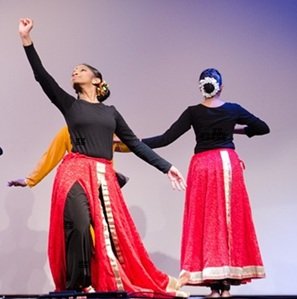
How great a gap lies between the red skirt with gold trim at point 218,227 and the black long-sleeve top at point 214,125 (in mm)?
57

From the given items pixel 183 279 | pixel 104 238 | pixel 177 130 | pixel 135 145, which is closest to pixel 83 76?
pixel 135 145

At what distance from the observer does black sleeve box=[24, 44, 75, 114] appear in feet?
10.1

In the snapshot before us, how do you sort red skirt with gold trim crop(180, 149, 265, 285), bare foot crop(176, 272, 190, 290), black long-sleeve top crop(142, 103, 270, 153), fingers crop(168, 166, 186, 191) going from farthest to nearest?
black long-sleeve top crop(142, 103, 270, 153), red skirt with gold trim crop(180, 149, 265, 285), bare foot crop(176, 272, 190, 290), fingers crop(168, 166, 186, 191)

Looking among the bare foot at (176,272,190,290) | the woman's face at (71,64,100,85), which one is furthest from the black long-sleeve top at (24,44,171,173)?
the bare foot at (176,272,190,290)

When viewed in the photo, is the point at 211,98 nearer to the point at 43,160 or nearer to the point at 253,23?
the point at 43,160

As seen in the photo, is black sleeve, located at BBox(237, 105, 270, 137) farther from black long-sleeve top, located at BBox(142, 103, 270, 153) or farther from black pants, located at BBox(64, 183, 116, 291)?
black pants, located at BBox(64, 183, 116, 291)

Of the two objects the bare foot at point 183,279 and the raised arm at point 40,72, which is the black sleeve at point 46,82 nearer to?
the raised arm at point 40,72

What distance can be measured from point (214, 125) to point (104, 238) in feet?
3.03

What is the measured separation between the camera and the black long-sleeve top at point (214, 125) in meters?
3.59

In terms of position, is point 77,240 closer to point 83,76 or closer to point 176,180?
point 176,180

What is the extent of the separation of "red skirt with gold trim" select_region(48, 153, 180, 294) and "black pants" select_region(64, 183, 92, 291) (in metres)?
0.04

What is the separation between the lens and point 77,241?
118 inches

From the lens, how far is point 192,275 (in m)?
3.44

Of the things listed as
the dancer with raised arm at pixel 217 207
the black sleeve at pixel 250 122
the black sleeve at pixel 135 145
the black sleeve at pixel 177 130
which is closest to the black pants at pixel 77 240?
the black sleeve at pixel 135 145
